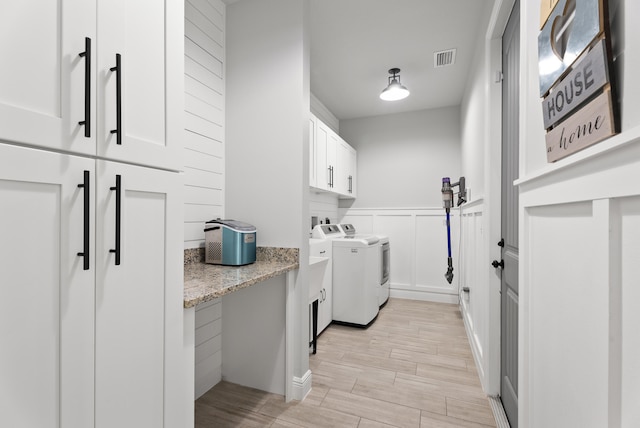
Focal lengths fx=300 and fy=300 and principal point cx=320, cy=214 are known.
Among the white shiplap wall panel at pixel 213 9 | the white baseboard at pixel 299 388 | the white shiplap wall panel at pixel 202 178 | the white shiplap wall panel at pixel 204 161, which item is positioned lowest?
the white baseboard at pixel 299 388

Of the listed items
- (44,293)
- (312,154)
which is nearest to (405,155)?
(312,154)

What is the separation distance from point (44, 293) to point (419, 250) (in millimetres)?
4122

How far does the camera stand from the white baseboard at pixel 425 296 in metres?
4.06

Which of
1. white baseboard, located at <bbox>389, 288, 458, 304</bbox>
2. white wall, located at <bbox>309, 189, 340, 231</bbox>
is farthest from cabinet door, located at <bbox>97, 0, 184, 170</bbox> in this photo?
white baseboard, located at <bbox>389, 288, 458, 304</bbox>

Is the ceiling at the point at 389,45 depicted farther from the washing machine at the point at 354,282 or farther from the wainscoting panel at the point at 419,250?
the washing machine at the point at 354,282

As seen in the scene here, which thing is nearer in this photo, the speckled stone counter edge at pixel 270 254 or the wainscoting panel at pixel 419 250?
the speckled stone counter edge at pixel 270 254

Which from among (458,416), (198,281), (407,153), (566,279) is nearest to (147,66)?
(198,281)

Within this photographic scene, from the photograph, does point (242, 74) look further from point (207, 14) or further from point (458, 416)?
point (458, 416)

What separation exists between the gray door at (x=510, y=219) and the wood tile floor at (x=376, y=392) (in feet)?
0.90

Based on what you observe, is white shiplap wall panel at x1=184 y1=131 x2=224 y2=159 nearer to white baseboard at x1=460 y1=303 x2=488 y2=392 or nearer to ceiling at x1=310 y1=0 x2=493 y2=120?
ceiling at x1=310 y1=0 x2=493 y2=120

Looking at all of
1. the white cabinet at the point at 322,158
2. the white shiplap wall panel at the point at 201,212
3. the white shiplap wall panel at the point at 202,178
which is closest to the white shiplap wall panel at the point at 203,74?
the white shiplap wall panel at the point at 202,178

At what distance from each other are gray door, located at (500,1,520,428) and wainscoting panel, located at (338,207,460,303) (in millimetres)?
2301

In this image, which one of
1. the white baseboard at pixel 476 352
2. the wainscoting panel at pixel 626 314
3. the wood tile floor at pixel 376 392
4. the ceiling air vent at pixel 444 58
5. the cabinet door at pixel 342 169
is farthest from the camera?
the cabinet door at pixel 342 169

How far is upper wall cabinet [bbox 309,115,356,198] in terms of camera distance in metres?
3.17
